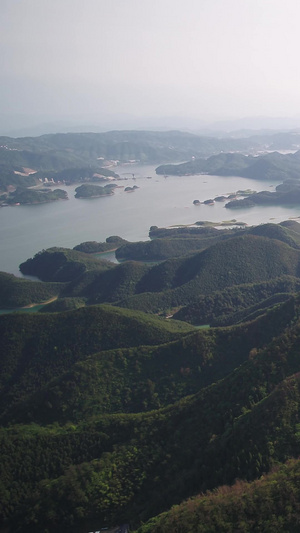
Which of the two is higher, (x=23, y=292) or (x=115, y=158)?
(x=115, y=158)

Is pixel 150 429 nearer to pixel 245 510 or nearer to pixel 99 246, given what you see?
pixel 245 510

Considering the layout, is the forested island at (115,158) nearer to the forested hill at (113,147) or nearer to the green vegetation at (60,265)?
the forested hill at (113,147)

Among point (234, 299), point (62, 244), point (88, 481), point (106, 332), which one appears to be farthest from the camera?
point (62, 244)

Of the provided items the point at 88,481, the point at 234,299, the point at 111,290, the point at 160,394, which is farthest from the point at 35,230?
the point at 88,481

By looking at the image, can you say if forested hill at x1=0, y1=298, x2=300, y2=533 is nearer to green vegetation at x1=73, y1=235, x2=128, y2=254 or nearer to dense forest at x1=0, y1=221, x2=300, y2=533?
dense forest at x1=0, y1=221, x2=300, y2=533

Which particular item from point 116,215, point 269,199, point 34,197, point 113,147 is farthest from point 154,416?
point 113,147

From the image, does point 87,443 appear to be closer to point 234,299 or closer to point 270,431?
point 270,431

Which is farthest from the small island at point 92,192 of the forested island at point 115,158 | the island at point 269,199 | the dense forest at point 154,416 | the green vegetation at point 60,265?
the dense forest at point 154,416
